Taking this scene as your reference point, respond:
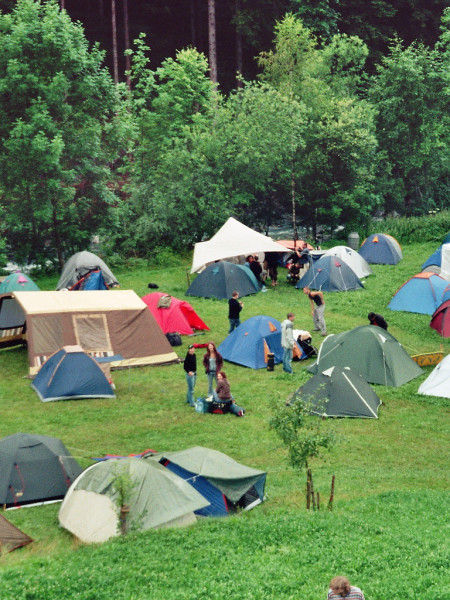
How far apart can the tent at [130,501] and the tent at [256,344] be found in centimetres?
821

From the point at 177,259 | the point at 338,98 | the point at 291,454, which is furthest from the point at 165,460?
the point at 338,98

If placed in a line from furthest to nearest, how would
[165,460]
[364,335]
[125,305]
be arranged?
[125,305]
[364,335]
[165,460]

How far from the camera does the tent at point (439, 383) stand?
17094 millimetres

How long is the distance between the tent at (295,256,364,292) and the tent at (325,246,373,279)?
73 centimetres

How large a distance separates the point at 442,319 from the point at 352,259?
7614 mm

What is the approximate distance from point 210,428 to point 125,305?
5627 mm

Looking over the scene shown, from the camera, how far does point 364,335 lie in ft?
60.4

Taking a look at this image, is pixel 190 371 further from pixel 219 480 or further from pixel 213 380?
pixel 219 480

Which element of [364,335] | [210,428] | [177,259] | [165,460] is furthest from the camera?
[177,259]

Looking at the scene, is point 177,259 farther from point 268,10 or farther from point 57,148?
point 268,10

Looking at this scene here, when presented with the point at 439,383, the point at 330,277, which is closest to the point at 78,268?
the point at 330,277

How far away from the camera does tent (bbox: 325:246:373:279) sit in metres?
28.8

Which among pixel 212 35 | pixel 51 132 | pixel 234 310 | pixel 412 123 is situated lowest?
pixel 234 310

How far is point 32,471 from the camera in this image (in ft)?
40.6
